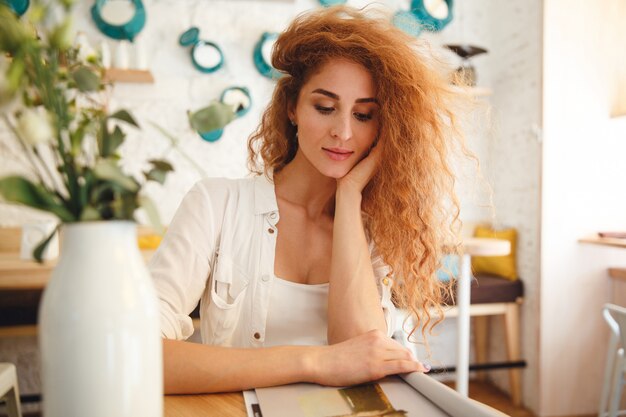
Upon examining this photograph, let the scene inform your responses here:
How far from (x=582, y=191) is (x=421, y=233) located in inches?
80.0

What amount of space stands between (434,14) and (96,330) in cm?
340

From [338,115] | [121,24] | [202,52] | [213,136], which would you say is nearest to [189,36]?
[202,52]

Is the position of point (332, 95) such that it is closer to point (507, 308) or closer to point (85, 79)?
point (85, 79)

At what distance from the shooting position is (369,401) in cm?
72

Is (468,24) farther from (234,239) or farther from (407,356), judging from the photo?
(407,356)

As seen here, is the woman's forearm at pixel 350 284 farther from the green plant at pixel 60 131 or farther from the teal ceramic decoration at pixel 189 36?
the teal ceramic decoration at pixel 189 36

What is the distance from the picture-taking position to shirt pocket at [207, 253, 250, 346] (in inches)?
46.8

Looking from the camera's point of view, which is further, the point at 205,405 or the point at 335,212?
the point at 335,212

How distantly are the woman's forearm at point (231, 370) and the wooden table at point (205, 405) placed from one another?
0.01m

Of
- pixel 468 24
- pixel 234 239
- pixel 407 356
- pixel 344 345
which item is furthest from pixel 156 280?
pixel 468 24

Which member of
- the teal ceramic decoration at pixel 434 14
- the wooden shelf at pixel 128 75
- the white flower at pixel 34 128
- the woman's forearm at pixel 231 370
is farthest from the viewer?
the teal ceramic decoration at pixel 434 14

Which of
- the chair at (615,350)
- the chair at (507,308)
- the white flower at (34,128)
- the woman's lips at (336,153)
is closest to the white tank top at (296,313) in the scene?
the woman's lips at (336,153)

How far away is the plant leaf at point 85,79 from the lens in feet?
1.65

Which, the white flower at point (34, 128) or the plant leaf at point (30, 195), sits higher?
the white flower at point (34, 128)
